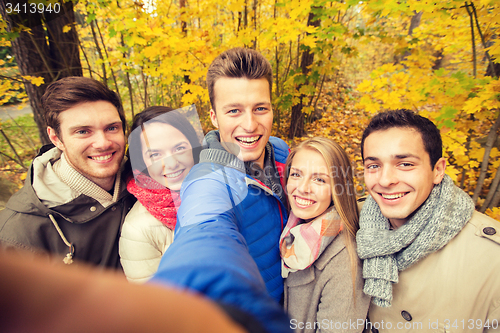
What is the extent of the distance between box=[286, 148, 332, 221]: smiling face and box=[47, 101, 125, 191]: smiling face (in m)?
1.55

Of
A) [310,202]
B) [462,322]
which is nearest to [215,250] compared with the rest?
[310,202]

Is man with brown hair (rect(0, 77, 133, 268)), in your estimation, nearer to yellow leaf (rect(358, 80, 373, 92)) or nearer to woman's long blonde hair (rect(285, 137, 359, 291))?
woman's long blonde hair (rect(285, 137, 359, 291))

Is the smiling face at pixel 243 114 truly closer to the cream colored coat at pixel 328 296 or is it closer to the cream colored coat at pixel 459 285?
the cream colored coat at pixel 328 296

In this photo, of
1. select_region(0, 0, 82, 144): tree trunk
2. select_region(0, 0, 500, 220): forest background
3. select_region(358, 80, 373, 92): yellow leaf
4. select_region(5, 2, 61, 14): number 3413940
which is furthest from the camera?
select_region(0, 0, 82, 144): tree trunk

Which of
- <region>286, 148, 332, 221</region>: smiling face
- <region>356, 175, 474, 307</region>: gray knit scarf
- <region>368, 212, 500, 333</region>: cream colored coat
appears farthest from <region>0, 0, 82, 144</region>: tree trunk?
<region>368, 212, 500, 333</region>: cream colored coat

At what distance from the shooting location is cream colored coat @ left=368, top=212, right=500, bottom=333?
3.60ft

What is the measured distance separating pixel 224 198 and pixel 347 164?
986 mm

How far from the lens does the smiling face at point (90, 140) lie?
1.63 metres

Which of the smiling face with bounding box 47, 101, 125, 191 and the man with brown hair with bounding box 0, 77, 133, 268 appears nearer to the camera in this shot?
the man with brown hair with bounding box 0, 77, 133, 268

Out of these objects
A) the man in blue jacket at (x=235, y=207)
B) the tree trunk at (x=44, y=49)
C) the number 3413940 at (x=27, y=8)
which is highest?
the number 3413940 at (x=27, y=8)

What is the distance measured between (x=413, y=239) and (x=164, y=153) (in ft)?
6.33

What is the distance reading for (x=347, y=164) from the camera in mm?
1551

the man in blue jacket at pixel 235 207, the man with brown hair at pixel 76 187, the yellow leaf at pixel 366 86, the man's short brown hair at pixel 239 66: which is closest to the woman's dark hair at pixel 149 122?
the man with brown hair at pixel 76 187

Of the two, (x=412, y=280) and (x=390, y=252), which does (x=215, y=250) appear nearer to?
(x=390, y=252)
